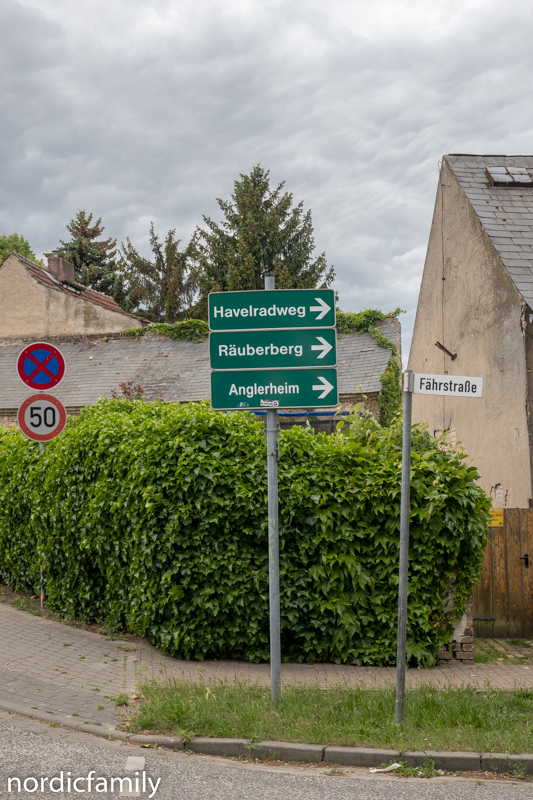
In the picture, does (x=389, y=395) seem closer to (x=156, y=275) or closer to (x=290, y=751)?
(x=290, y=751)

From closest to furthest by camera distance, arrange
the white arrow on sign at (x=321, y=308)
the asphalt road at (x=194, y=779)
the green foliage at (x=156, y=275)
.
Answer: the asphalt road at (x=194, y=779)
the white arrow on sign at (x=321, y=308)
the green foliage at (x=156, y=275)

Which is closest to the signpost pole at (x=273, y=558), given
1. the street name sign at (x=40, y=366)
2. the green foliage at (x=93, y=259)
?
the street name sign at (x=40, y=366)

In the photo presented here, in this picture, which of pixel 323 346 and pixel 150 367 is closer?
pixel 323 346

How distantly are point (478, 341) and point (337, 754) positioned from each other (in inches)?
426

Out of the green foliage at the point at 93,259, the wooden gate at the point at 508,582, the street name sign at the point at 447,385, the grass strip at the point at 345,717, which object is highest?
the green foliage at the point at 93,259

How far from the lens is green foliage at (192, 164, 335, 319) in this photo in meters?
33.6

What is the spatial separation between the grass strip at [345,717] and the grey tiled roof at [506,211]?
777 centimetres

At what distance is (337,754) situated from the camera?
14.8 ft

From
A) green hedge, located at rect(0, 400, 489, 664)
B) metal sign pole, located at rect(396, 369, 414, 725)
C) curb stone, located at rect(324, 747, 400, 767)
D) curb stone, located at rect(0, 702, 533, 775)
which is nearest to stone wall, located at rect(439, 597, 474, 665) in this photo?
green hedge, located at rect(0, 400, 489, 664)

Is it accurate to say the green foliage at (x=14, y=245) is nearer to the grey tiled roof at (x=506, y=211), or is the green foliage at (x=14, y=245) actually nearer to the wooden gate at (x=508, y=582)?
the grey tiled roof at (x=506, y=211)

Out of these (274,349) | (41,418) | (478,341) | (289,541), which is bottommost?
(289,541)

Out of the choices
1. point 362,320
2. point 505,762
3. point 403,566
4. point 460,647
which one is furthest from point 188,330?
point 505,762

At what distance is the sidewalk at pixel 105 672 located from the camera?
5.57m

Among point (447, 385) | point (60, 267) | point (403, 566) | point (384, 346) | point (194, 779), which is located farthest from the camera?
point (60, 267)
